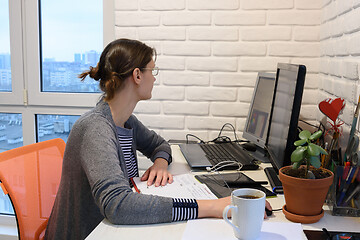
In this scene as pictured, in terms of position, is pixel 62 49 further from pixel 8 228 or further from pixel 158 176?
pixel 158 176

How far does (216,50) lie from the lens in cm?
223

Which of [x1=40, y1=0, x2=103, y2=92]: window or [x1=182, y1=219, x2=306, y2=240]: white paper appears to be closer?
[x1=182, y1=219, x2=306, y2=240]: white paper

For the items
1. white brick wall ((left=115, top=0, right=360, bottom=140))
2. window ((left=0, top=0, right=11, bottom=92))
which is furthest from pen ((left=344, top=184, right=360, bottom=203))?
window ((left=0, top=0, right=11, bottom=92))

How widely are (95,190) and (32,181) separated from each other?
45 cm

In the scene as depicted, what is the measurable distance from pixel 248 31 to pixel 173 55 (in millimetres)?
424

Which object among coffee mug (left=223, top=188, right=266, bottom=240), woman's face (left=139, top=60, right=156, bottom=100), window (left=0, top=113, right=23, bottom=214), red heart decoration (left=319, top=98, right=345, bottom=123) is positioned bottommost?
window (left=0, top=113, right=23, bottom=214)

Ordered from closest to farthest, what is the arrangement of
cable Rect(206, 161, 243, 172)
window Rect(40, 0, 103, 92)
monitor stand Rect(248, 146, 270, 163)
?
cable Rect(206, 161, 243, 172)
monitor stand Rect(248, 146, 270, 163)
window Rect(40, 0, 103, 92)

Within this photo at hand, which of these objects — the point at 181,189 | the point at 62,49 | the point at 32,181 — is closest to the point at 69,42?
the point at 62,49

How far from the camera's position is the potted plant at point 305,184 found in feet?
3.40

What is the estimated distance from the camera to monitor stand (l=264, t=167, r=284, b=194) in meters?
1.34

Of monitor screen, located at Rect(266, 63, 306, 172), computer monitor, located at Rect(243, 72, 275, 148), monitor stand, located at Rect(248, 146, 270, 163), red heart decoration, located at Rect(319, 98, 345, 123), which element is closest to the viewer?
monitor screen, located at Rect(266, 63, 306, 172)

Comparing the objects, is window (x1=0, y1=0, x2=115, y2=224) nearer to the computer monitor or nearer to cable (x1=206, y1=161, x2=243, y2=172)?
the computer monitor

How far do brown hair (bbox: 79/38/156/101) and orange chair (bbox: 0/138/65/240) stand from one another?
34 cm

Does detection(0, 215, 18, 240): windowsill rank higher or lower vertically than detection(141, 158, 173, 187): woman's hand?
lower
